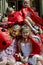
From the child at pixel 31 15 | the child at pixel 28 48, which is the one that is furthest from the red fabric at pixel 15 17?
the child at pixel 28 48

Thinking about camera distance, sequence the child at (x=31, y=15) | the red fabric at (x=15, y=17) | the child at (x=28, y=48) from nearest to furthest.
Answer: the child at (x=28, y=48), the red fabric at (x=15, y=17), the child at (x=31, y=15)

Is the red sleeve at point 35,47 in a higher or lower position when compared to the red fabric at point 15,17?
lower

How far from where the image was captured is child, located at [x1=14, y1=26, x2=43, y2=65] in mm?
3279

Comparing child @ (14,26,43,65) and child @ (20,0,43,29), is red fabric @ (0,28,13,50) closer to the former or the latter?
child @ (14,26,43,65)

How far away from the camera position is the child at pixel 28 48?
3.28m

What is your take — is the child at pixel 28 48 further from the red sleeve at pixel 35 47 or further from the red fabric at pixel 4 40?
the red fabric at pixel 4 40

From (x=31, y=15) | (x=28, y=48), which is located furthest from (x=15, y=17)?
(x=28, y=48)

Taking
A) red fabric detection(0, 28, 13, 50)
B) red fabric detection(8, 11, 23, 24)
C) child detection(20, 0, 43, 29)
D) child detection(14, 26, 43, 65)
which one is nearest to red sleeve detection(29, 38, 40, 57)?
child detection(14, 26, 43, 65)

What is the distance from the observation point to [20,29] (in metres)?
3.49

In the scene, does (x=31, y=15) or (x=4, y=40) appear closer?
(x=4, y=40)

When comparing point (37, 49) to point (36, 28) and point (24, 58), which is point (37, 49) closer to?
point (24, 58)

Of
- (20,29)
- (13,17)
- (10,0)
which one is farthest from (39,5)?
(20,29)

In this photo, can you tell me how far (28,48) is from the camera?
11.1ft

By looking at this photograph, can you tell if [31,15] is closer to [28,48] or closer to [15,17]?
[15,17]
